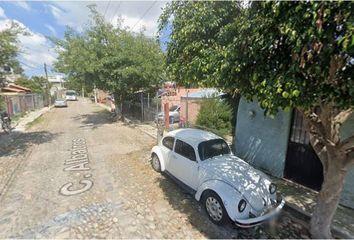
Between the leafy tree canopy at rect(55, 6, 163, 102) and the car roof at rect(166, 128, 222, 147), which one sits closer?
the car roof at rect(166, 128, 222, 147)

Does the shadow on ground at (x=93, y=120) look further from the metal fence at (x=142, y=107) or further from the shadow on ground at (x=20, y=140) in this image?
the shadow on ground at (x=20, y=140)

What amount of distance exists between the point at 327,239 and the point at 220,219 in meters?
1.83

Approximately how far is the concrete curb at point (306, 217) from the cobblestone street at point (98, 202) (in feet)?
0.73

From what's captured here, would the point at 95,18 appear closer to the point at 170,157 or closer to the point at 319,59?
the point at 170,157

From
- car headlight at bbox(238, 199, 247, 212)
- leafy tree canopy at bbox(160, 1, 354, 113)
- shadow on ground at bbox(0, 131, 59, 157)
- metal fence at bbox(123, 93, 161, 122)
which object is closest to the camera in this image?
leafy tree canopy at bbox(160, 1, 354, 113)

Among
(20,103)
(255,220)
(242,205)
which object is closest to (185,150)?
(242,205)

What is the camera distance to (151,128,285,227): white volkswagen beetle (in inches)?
159

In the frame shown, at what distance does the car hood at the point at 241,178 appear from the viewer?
418 cm

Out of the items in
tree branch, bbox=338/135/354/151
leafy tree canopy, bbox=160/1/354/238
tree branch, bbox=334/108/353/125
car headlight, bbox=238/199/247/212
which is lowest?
car headlight, bbox=238/199/247/212

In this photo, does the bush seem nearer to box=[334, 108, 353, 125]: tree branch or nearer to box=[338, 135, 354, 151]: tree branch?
box=[334, 108, 353, 125]: tree branch

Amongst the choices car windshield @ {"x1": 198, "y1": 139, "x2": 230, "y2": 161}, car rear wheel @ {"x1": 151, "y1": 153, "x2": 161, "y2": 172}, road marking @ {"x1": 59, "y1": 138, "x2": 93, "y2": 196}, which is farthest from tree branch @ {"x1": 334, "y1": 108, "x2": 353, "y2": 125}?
road marking @ {"x1": 59, "y1": 138, "x2": 93, "y2": 196}

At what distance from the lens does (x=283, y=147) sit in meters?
6.37

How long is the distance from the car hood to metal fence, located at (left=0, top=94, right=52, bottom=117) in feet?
47.3

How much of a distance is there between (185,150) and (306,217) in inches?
115
